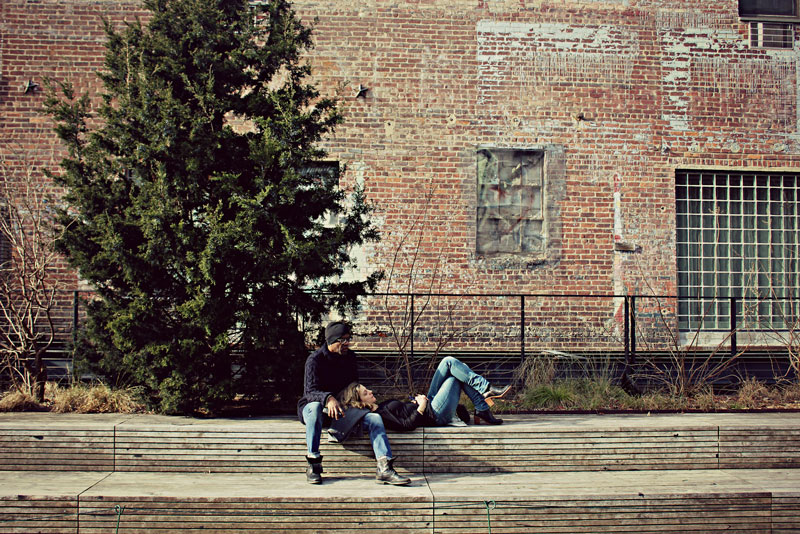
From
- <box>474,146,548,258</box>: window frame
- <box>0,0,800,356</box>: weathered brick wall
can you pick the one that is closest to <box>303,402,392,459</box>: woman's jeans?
<box>0,0,800,356</box>: weathered brick wall

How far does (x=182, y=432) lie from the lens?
5586 mm

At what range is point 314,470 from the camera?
5.21m

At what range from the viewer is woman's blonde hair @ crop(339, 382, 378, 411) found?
18.3ft

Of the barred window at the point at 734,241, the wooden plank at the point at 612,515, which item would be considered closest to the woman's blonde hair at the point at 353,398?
the wooden plank at the point at 612,515

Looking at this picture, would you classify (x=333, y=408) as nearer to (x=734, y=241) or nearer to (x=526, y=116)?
(x=526, y=116)

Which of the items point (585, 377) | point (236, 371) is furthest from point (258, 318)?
point (585, 377)

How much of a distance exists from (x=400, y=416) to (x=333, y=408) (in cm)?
65

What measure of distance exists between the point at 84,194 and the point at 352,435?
11.1 ft

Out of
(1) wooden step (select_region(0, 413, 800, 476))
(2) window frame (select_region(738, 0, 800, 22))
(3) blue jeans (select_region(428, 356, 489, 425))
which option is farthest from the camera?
(2) window frame (select_region(738, 0, 800, 22))

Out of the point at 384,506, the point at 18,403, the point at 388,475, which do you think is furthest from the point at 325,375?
the point at 18,403

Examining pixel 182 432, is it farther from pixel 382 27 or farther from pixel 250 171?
pixel 382 27

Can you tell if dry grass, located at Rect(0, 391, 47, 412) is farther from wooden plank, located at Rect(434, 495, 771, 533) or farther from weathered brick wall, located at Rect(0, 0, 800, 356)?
weathered brick wall, located at Rect(0, 0, 800, 356)

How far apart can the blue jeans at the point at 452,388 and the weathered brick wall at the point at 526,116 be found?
5004mm

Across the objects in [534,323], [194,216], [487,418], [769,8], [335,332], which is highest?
[769,8]
